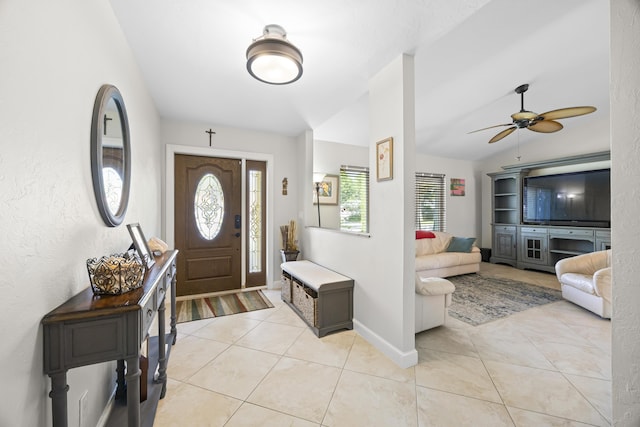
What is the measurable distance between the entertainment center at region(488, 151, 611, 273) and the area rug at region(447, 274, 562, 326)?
1.30 meters

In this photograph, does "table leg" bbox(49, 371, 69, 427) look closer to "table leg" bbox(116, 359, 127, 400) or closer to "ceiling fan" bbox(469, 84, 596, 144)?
"table leg" bbox(116, 359, 127, 400)

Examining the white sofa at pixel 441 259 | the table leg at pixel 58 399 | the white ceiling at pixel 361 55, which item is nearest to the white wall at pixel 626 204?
the white ceiling at pixel 361 55

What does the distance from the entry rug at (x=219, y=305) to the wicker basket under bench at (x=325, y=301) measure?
782 millimetres

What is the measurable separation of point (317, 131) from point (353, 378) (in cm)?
358

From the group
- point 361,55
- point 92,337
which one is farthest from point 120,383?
point 361,55

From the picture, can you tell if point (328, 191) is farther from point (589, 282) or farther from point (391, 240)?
point (589, 282)

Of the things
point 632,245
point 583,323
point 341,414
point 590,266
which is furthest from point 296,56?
point 590,266

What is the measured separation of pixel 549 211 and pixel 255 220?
5.66 metres

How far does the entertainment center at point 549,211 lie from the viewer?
4.44 metres

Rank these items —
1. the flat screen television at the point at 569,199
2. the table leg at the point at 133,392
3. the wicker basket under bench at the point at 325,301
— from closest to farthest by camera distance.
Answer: the table leg at the point at 133,392
the wicker basket under bench at the point at 325,301
the flat screen television at the point at 569,199

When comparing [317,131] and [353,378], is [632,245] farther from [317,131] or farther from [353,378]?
[317,131]

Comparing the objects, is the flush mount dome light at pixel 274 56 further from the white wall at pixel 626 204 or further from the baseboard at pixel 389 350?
the baseboard at pixel 389 350

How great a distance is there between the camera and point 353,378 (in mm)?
1898

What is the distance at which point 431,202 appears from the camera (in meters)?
6.14
